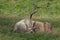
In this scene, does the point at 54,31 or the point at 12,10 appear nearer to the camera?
the point at 54,31

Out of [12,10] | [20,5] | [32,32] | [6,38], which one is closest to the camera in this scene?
[6,38]

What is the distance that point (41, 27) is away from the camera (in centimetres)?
1102

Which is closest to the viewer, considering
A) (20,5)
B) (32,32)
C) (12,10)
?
(32,32)

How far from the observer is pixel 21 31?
35.8ft

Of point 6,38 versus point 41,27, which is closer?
point 6,38

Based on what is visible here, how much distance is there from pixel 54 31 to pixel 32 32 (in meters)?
0.93

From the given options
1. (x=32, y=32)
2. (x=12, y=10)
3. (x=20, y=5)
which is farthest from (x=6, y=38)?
(x=20, y=5)

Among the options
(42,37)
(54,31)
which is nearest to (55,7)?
(54,31)

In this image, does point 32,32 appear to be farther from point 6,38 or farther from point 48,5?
point 48,5

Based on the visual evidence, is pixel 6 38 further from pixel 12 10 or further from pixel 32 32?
pixel 12 10

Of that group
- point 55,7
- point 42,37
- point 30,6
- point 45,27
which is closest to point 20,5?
point 30,6

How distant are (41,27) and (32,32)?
0.48 m

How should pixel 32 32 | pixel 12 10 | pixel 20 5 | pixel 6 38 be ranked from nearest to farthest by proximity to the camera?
pixel 6 38
pixel 32 32
pixel 12 10
pixel 20 5

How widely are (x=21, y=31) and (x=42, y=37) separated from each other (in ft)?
5.27
